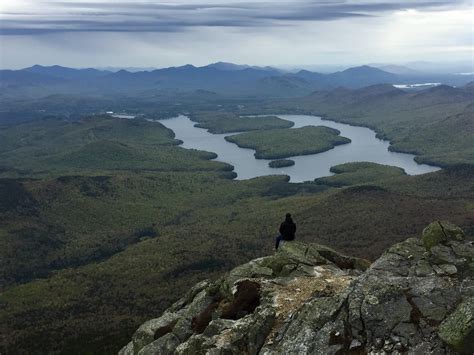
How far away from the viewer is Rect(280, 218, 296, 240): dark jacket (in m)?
45.1

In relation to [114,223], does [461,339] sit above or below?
above

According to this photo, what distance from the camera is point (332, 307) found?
27859 mm

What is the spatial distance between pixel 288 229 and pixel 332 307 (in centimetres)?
1760

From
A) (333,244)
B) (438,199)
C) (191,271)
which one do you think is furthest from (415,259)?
(438,199)

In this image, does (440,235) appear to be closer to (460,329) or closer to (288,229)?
(288,229)

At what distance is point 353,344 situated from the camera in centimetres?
2536

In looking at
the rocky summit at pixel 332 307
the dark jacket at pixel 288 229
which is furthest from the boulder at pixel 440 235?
the dark jacket at pixel 288 229

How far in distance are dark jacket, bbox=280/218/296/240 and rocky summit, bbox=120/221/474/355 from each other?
1.41 meters

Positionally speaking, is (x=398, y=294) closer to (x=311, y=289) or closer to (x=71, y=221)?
(x=311, y=289)

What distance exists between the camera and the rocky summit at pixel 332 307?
25.0 metres

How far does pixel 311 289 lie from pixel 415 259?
7384mm

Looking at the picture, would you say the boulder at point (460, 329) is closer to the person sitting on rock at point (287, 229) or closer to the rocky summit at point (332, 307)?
the rocky summit at point (332, 307)

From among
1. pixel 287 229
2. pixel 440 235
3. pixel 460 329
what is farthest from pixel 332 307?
pixel 287 229

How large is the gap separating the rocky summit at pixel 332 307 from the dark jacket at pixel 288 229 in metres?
1.41
